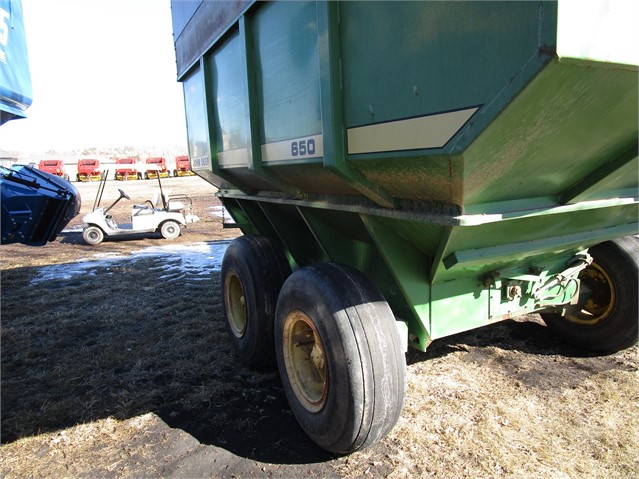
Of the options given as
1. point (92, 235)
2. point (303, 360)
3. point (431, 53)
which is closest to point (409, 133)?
point (431, 53)

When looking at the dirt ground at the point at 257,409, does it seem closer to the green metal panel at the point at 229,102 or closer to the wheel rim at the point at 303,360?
the wheel rim at the point at 303,360

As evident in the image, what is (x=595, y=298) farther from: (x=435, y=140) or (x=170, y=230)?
(x=170, y=230)

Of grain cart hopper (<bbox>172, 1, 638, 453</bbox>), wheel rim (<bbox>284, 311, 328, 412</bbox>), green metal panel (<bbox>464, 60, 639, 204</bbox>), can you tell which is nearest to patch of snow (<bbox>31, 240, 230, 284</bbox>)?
grain cart hopper (<bbox>172, 1, 638, 453</bbox>)

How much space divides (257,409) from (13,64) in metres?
4.27

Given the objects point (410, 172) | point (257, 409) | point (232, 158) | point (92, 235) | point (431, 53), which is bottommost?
point (257, 409)

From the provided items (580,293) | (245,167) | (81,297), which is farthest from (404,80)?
(81,297)

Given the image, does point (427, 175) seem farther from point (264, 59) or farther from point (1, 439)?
point (1, 439)

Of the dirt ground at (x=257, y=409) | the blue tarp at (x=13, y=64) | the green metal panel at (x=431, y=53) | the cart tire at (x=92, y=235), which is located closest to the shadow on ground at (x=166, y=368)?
the dirt ground at (x=257, y=409)

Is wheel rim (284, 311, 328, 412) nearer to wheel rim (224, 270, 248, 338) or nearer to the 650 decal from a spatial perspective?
the 650 decal

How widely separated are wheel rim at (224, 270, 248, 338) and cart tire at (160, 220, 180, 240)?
6885mm

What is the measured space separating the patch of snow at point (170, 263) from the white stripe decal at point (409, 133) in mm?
4977

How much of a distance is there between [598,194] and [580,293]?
1573 mm

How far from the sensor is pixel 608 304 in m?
3.51

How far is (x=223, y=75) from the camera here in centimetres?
335
